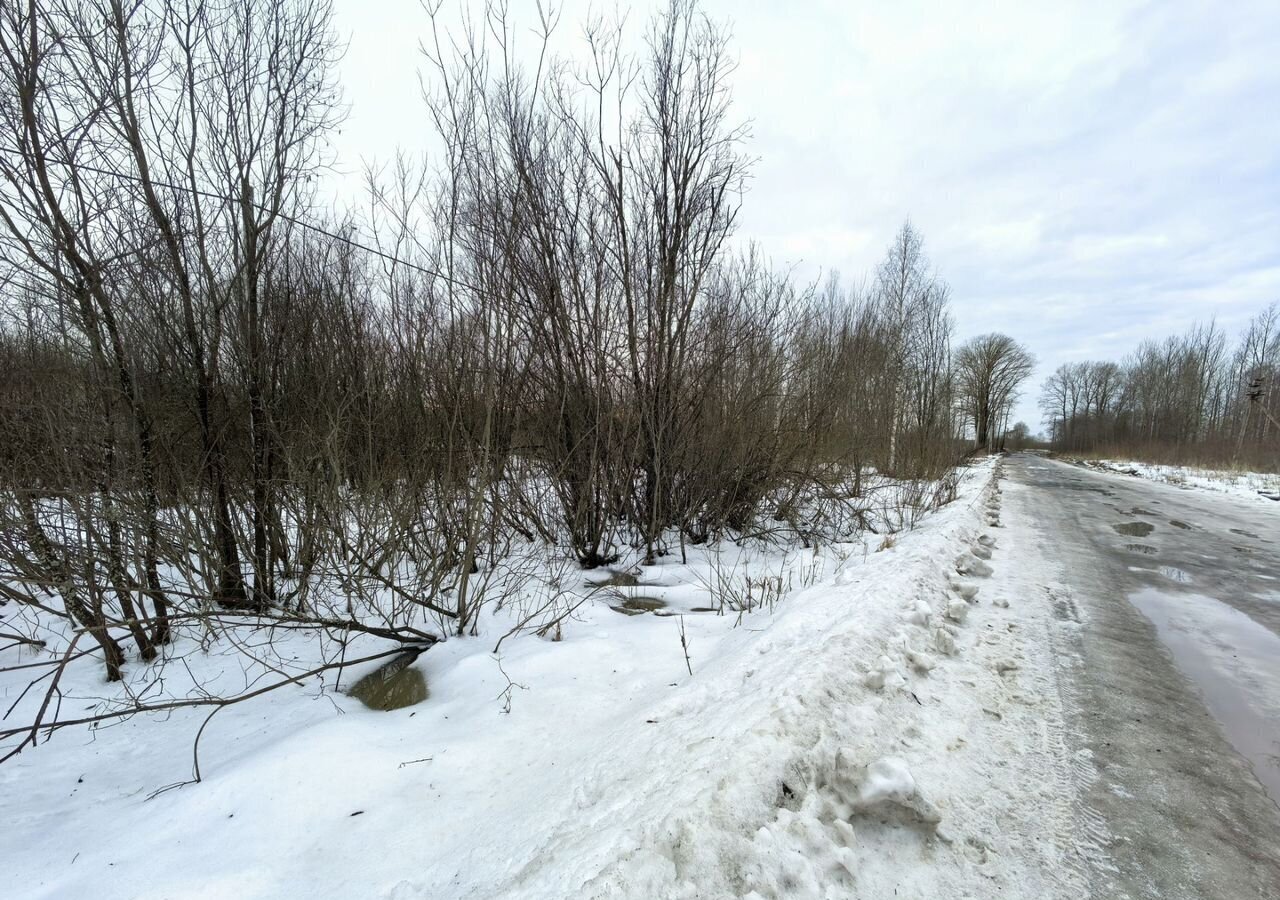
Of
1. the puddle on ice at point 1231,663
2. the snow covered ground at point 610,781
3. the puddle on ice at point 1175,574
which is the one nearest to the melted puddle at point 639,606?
the snow covered ground at point 610,781

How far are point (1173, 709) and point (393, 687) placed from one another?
4025mm

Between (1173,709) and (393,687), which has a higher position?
(1173,709)

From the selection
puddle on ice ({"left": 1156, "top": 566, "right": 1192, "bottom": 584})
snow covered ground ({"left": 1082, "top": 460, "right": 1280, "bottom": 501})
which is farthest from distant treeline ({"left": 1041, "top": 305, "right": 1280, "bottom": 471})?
puddle on ice ({"left": 1156, "top": 566, "right": 1192, "bottom": 584})

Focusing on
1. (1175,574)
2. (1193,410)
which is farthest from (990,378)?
(1175,574)

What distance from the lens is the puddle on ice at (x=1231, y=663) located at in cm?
225

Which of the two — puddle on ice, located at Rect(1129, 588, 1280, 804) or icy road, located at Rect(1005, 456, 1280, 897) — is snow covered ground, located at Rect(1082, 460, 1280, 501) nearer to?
icy road, located at Rect(1005, 456, 1280, 897)

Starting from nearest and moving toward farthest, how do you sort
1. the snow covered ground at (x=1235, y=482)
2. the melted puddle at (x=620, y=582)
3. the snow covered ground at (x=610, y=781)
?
the snow covered ground at (x=610, y=781), the melted puddle at (x=620, y=582), the snow covered ground at (x=1235, y=482)

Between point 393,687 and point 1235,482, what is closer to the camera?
point 393,687

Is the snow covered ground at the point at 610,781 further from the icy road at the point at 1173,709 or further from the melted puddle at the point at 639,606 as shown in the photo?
→ the melted puddle at the point at 639,606

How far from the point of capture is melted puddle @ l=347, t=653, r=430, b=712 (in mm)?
2830

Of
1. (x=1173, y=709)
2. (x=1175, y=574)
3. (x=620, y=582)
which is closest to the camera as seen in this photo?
(x=1173, y=709)

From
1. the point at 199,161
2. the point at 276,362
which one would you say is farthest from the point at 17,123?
the point at 276,362

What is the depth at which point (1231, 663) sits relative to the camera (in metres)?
3.05

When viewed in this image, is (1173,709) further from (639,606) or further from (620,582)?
(620,582)
